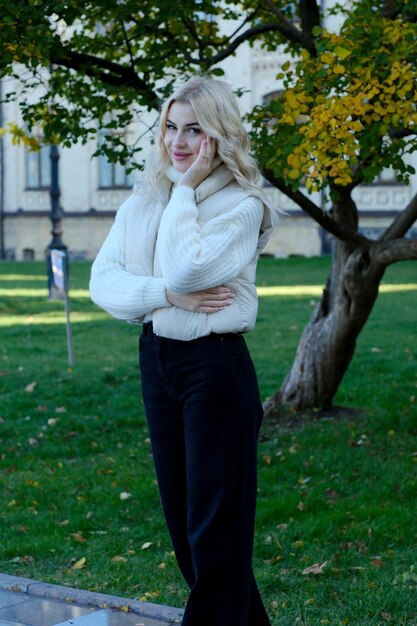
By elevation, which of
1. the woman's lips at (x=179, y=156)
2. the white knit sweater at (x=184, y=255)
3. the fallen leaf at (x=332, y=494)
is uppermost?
the woman's lips at (x=179, y=156)

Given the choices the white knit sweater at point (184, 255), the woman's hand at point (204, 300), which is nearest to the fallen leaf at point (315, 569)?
the white knit sweater at point (184, 255)

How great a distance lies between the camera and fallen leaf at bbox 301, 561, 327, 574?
5648mm

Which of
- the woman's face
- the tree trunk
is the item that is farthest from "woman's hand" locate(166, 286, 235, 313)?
the tree trunk

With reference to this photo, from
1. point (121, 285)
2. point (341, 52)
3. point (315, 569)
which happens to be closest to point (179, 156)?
point (121, 285)

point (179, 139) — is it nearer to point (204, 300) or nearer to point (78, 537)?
point (204, 300)

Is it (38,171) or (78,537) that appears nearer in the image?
(78,537)

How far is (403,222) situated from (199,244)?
538 cm

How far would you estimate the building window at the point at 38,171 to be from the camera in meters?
38.5

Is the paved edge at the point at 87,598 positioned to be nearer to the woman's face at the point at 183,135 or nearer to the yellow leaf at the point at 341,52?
the woman's face at the point at 183,135

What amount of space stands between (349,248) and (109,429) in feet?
8.25

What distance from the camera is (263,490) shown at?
296 inches

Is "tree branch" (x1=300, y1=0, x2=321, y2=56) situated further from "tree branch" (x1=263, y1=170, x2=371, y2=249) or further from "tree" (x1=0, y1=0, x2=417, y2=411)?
"tree branch" (x1=263, y1=170, x2=371, y2=249)

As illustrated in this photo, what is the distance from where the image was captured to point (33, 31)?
7.00 m

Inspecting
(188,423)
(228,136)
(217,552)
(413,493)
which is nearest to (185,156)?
(228,136)
